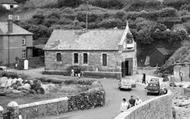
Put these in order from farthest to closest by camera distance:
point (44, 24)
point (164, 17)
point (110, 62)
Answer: point (44, 24) → point (164, 17) → point (110, 62)

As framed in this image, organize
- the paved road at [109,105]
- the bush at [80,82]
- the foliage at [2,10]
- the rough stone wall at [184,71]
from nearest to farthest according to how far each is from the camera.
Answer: the paved road at [109,105]
the bush at [80,82]
the rough stone wall at [184,71]
the foliage at [2,10]

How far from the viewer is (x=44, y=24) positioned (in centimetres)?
7562

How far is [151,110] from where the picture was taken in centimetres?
1883

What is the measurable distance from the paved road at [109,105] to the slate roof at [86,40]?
14.7ft

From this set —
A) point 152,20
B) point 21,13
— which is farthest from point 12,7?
point 152,20

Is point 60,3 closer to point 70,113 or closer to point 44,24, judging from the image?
point 44,24

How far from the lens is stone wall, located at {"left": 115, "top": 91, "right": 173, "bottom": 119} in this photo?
48.4ft

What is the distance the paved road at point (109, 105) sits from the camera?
2155 cm

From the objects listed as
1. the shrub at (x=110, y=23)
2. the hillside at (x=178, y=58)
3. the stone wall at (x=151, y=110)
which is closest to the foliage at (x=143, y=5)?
the shrub at (x=110, y=23)

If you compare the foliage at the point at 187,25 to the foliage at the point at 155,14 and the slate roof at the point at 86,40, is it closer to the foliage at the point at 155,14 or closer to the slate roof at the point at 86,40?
the foliage at the point at 155,14

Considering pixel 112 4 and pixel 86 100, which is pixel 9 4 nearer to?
pixel 112 4

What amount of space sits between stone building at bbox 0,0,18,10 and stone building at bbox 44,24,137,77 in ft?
172

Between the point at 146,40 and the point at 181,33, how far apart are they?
517 cm

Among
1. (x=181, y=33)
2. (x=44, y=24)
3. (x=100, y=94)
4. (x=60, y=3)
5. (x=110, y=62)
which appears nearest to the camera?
(x=100, y=94)
